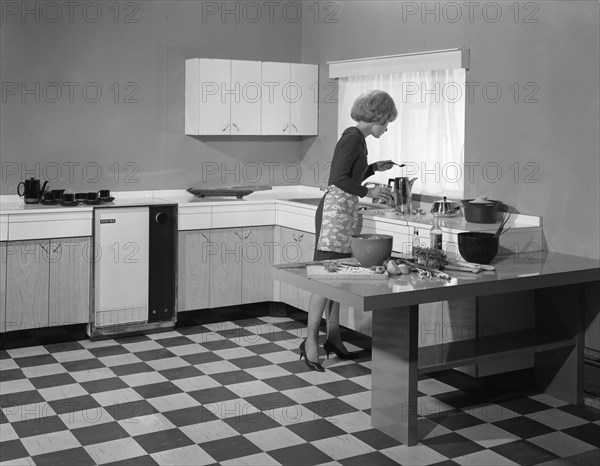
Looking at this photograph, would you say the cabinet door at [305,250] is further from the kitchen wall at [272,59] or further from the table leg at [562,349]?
the table leg at [562,349]

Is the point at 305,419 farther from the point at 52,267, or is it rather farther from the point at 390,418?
the point at 52,267

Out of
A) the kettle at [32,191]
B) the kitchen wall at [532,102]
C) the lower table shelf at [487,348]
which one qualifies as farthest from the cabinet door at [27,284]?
the kitchen wall at [532,102]

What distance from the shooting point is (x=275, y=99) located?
7.17m

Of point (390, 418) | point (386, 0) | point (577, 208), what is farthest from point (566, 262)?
point (386, 0)

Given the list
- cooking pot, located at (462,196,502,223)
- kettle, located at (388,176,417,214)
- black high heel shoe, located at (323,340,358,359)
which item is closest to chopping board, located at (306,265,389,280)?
cooking pot, located at (462,196,502,223)

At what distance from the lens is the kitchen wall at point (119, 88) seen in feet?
20.7

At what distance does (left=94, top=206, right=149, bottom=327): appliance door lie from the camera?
6094 millimetres

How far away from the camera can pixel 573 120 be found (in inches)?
198

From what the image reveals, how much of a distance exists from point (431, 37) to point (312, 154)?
1.83 meters

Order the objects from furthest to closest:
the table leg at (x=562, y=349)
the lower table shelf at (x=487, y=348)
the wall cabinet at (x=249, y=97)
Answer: the wall cabinet at (x=249, y=97)
the table leg at (x=562, y=349)
the lower table shelf at (x=487, y=348)

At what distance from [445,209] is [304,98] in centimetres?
208

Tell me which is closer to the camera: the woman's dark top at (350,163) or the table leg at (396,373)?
the table leg at (396,373)

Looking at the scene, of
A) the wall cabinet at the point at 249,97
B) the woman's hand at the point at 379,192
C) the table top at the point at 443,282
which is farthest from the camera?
the wall cabinet at the point at 249,97

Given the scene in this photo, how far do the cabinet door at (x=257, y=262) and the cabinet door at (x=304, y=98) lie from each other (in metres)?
1.03
